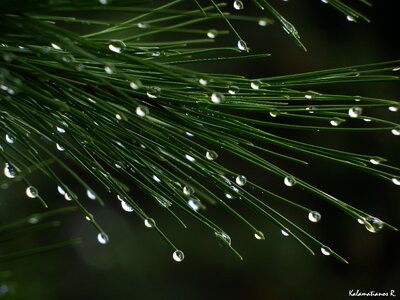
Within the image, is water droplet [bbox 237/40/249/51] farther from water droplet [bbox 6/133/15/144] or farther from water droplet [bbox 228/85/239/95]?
water droplet [bbox 6/133/15/144]

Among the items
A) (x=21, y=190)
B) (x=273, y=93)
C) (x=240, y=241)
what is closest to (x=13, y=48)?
(x=273, y=93)

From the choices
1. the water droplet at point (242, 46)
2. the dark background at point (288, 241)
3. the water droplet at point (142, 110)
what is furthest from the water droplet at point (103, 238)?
the dark background at point (288, 241)

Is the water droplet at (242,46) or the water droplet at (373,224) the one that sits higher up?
the water droplet at (242,46)

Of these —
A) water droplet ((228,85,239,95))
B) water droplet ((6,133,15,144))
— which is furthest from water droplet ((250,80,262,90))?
water droplet ((6,133,15,144))

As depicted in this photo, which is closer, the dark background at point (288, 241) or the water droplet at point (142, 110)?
the water droplet at point (142, 110)

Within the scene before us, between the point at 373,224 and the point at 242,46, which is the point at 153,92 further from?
the point at 373,224

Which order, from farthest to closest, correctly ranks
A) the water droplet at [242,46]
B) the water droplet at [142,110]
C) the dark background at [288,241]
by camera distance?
the dark background at [288,241] < the water droplet at [242,46] < the water droplet at [142,110]

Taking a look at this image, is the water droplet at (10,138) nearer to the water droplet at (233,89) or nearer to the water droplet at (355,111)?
the water droplet at (233,89)

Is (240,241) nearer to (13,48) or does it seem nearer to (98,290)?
(98,290)
